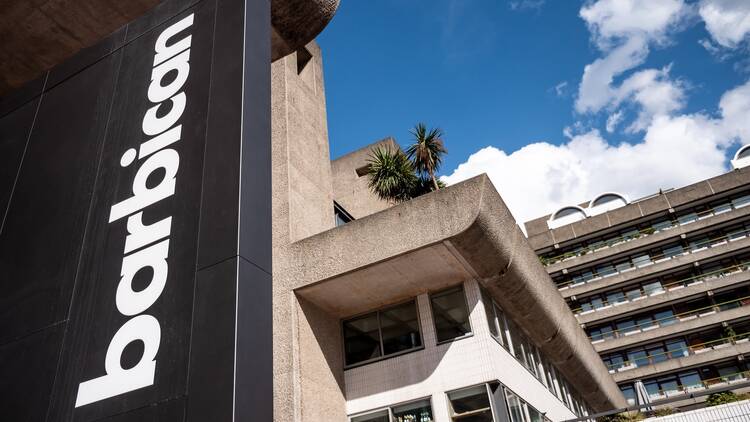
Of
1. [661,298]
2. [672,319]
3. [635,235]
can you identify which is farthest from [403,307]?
[635,235]

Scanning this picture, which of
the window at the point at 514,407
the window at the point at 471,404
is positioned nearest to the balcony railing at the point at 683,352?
the window at the point at 514,407

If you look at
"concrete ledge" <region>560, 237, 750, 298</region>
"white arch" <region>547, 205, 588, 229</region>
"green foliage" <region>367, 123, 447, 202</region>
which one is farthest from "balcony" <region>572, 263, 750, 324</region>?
"green foliage" <region>367, 123, 447, 202</region>

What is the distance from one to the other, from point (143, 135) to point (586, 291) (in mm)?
56836

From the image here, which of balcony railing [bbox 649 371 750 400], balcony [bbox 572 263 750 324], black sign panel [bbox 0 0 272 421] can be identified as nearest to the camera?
black sign panel [bbox 0 0 272 421]

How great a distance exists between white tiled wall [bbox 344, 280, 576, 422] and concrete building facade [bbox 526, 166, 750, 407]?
41.2 meters

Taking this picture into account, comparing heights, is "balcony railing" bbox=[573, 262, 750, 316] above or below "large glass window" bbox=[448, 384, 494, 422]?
above

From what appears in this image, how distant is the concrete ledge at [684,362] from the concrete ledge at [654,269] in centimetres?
798

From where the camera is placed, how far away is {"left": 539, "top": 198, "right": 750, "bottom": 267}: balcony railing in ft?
188

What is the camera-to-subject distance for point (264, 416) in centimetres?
496

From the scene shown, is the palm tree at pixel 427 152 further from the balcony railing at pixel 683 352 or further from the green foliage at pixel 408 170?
the balcony railing at pixel 683 352

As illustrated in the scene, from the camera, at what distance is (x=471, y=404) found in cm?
1595

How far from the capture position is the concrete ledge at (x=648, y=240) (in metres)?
55.7

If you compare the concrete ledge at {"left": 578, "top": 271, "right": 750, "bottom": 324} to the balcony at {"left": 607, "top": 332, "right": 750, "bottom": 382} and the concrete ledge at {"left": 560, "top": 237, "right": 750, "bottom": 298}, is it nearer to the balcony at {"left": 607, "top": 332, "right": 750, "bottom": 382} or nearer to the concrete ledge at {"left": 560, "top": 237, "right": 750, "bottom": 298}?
the concrete ledge at {"left": 560, "top": 237, "right": 750, "bottom": 298}

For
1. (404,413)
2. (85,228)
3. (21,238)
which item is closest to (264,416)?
(85,228)
